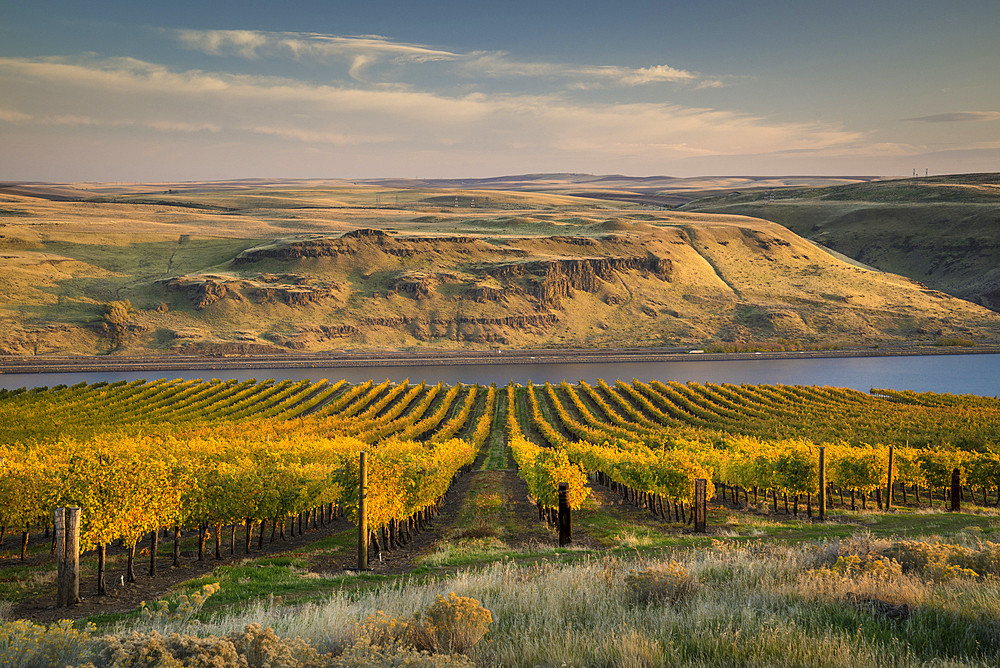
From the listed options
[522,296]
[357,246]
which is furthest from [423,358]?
[357,246]

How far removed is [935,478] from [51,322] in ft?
380

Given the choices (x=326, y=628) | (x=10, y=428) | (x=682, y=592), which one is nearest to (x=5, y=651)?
(x=326, y=628)

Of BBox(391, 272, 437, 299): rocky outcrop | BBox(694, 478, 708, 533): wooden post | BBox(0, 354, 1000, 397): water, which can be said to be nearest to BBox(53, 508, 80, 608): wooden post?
BBox(694, 478, 708, 533): wooden post

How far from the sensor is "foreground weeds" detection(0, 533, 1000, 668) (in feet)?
22.8

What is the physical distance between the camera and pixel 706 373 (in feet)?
301

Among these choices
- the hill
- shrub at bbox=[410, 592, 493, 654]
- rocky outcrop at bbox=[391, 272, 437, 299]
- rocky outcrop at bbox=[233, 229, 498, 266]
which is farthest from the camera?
the hill

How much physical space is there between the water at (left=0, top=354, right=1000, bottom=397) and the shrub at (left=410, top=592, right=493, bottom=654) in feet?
256

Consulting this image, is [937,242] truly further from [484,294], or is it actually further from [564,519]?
[564,519]

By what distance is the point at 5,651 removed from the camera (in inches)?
274

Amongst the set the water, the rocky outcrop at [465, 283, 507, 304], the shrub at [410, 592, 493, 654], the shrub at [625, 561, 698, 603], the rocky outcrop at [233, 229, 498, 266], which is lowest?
the water

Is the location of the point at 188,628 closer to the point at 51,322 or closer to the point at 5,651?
the point at 5,651

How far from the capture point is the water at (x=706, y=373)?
274ft

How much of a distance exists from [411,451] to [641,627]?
889 inches

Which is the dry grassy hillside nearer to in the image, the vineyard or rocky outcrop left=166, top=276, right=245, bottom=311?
rocky outcrop left=166, top=276, right=245, bottom=311
